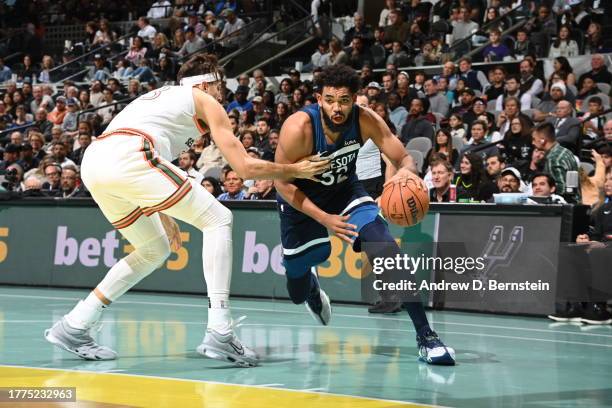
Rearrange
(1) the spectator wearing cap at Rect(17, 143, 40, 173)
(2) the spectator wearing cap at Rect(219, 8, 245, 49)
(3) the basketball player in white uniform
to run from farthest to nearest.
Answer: (2) the spectator wearing cap at Rect(219, 8, 245, 49) → (1) the spectator wearing cap at Rect(17, 143, 40, 173) → (3) the basketball player in white uniform

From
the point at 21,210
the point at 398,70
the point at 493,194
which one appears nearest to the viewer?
the point at 493,194

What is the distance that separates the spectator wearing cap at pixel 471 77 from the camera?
56.2ft

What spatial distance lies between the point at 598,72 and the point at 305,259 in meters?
9.95

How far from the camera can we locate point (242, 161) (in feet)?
21.2

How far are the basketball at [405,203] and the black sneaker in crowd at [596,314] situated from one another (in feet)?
12.9

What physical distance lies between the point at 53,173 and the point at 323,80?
939 cm

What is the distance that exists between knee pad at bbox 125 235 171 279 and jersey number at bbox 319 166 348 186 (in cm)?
127

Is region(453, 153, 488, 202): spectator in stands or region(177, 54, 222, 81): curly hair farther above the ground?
region(177, 54, 222, 81): curly hair

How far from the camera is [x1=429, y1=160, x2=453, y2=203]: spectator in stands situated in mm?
11391

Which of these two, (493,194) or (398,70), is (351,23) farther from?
(493,194)

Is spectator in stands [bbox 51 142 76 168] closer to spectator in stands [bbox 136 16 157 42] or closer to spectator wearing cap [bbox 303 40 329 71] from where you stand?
spectator wearing cap [bbox 303 40 329 71]

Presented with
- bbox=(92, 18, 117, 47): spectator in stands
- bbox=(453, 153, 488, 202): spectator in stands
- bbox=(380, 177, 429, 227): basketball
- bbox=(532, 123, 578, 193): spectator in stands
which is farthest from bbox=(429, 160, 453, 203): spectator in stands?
bbox=(92, 18, 117, 47): spectator in stands

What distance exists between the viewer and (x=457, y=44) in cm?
1878

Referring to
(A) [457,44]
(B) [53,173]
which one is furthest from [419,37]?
(B) [53,173]
